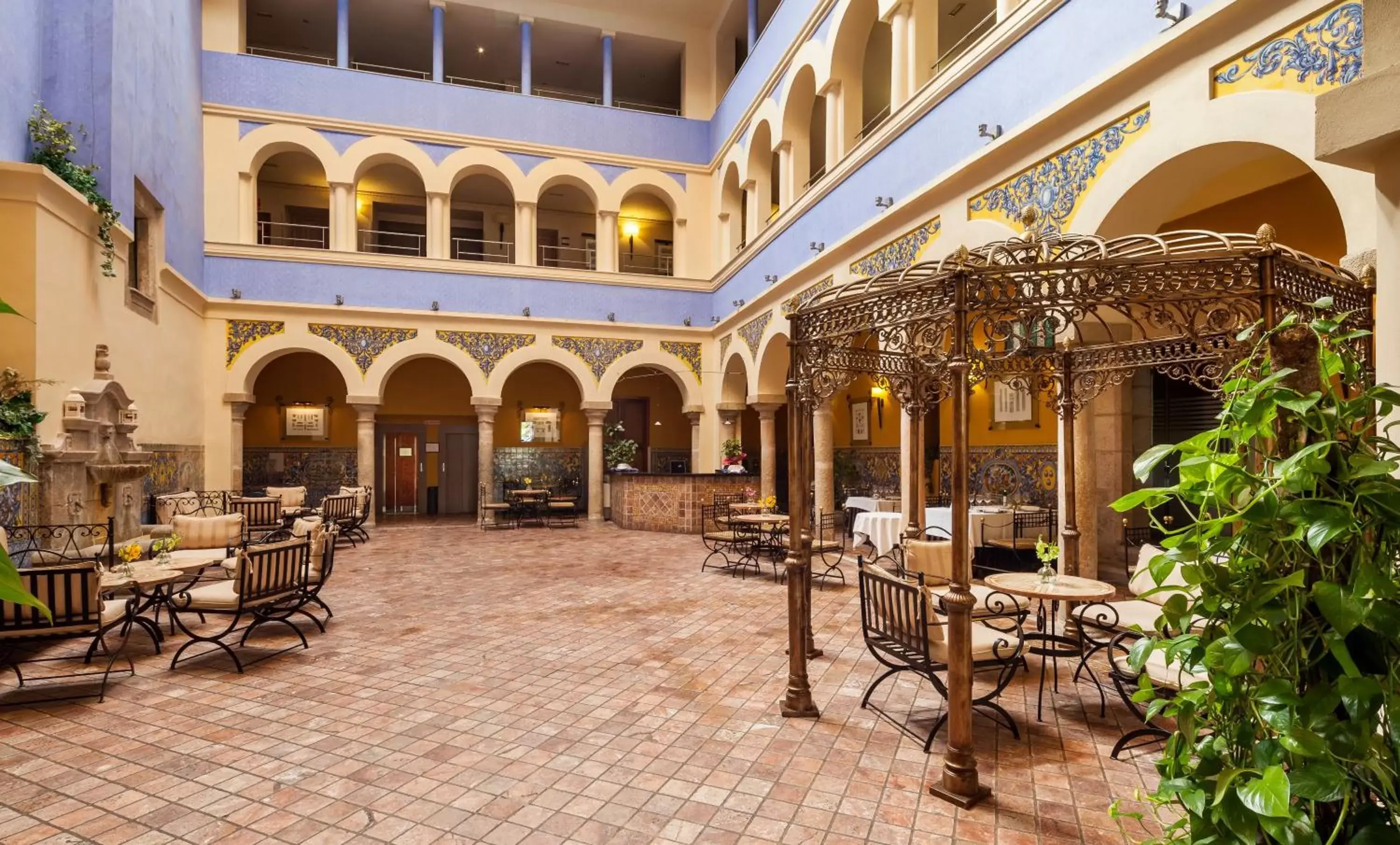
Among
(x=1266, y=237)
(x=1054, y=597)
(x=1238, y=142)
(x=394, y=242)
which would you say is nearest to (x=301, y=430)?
(x=394, y=242)

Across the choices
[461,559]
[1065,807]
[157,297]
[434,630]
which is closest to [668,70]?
[157,297]

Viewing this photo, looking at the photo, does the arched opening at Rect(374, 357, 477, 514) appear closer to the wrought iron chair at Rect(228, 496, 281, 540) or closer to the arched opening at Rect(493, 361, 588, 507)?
the arched opening at Rect(493, 361, 588, 507)

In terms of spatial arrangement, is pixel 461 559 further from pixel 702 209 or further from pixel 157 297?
pixel 702 209

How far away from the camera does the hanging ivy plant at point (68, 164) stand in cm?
800

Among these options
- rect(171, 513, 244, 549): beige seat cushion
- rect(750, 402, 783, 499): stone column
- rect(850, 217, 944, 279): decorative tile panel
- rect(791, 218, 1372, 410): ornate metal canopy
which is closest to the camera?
rect(791, 218, 1372, 410): ornate metal canopy

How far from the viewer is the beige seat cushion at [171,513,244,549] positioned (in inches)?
312

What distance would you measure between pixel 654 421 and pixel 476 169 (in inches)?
292

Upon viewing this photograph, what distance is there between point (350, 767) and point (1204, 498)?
3.88 m

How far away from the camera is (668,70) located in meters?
18.2

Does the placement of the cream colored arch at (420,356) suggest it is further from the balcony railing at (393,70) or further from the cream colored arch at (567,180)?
the balcony railing at (393,70)

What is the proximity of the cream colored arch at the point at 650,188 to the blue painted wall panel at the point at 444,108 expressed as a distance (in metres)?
0.44

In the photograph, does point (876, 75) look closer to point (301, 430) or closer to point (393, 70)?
point (393, 70)

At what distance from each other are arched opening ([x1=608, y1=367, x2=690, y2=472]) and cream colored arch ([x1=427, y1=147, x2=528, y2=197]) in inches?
221

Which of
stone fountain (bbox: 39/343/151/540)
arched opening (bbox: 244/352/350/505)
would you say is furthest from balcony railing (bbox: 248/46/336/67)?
stone fountain (bbox: 39/343/151/540)
